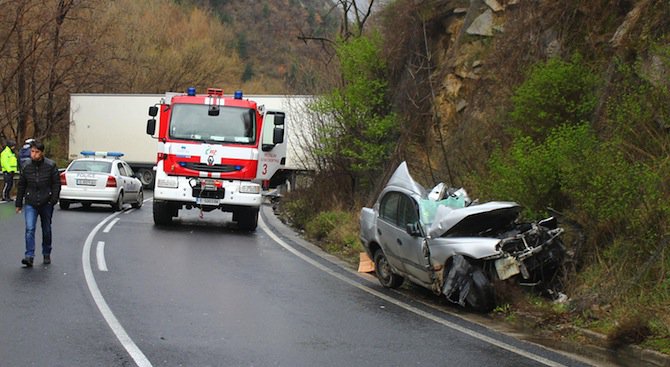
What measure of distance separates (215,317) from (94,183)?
53.2ft

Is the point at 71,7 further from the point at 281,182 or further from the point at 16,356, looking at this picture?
the point at 16,356

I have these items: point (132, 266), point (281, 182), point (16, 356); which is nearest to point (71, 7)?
point (281, 182)

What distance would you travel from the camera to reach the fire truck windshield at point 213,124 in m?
20.7

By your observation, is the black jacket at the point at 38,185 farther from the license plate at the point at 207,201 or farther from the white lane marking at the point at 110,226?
the license plate at the point at 207,201

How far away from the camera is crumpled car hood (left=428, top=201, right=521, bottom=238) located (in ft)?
36.6

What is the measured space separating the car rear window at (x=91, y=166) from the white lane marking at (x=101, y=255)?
897cm

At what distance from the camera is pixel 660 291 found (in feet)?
32.0

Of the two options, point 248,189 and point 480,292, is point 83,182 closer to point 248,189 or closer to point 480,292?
point 248,189

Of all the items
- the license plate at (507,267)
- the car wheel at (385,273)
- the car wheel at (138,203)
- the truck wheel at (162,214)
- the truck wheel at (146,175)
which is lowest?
the truck wheel at (146,175)

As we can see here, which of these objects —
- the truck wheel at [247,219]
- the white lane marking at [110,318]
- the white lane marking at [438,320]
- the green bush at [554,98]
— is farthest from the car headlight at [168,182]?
the green bush at [554,98]

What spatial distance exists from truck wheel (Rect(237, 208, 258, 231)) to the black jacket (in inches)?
329

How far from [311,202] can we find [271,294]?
41.7 feet

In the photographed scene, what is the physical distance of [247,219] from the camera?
21625 millimetres

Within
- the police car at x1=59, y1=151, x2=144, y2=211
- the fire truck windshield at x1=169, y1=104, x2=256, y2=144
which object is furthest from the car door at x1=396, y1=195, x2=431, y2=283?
the police car at x1=59, y1=151, x2=144, y2=211
